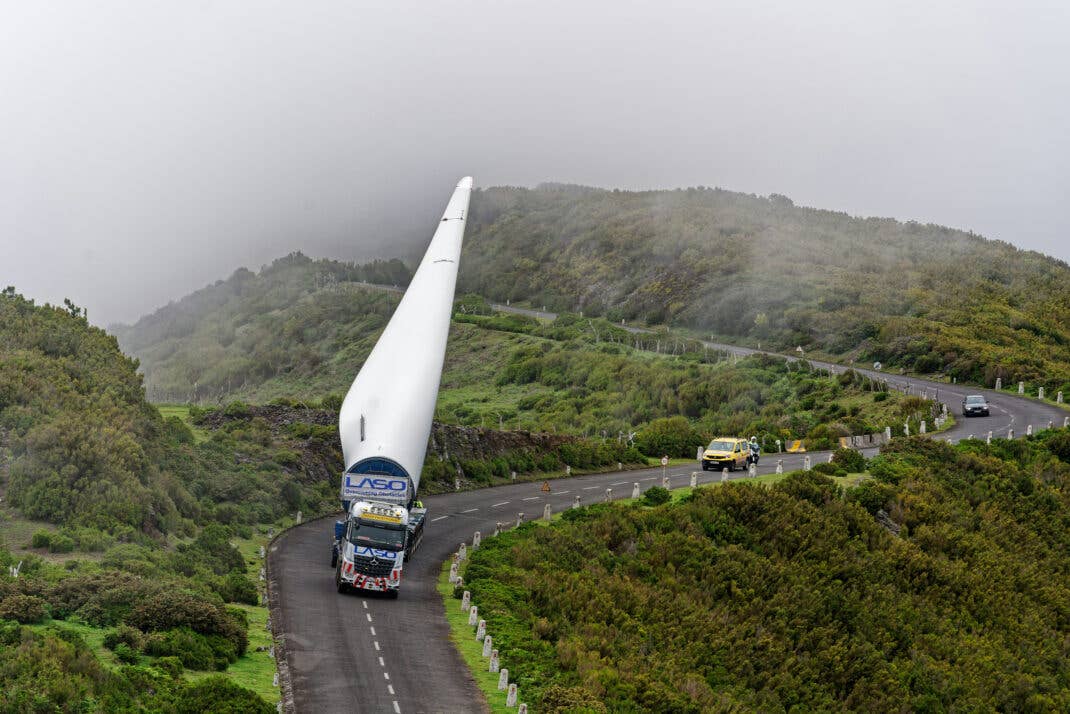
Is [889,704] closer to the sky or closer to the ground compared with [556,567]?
closer to the ground

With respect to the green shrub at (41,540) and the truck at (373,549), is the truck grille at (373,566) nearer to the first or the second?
the truck at (373,549)

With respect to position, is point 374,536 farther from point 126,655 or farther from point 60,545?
point 126,655

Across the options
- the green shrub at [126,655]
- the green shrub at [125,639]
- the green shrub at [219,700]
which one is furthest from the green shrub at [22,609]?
the green shrub at [219,700]

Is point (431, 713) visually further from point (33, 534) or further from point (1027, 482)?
point (1027, 482)

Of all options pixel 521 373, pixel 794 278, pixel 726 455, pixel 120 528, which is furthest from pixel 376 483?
pixel 794 278

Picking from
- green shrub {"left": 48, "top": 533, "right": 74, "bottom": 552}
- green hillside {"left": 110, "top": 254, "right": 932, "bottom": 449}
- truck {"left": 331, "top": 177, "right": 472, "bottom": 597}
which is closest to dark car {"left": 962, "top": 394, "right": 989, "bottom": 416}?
green hillside {"left": 110, "top": 254, "right": 932, "bottom": 449}

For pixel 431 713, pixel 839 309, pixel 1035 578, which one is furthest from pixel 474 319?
pixel 431 713
